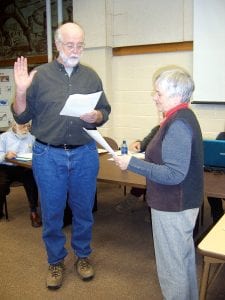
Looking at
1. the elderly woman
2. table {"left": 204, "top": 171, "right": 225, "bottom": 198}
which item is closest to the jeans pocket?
the elderly woman

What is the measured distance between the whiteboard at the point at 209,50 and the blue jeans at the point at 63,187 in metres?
2.32

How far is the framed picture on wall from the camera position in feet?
17.2

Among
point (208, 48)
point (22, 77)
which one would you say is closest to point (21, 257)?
point (22, 77)

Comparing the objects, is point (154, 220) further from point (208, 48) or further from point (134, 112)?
point (134, 112)

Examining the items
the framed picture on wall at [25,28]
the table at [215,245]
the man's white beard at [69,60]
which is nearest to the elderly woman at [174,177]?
the table at [215,245]

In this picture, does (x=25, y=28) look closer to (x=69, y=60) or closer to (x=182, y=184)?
(x=69, y=60)

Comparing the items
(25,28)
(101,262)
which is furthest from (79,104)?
(25,28)

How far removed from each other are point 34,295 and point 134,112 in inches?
120

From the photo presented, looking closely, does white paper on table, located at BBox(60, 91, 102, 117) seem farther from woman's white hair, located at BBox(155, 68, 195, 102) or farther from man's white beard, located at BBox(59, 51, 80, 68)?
woman's white hair, located at BBox(155, 68, 195, 102)

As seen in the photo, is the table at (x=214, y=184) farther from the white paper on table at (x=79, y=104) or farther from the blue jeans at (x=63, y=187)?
the white paper on table at (x=79, y=104)

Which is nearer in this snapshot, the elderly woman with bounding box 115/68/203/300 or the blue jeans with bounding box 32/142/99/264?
the elderly woman with bounding box 115/68/203/300

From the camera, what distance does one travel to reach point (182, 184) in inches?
61.8

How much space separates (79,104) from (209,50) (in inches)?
103

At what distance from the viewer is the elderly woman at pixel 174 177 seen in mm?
1490
